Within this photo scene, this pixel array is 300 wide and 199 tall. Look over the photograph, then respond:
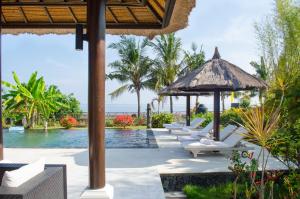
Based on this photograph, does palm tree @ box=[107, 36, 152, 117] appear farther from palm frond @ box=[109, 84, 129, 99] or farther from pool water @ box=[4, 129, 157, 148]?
pool water @ box=[4, 129, 157, 148]

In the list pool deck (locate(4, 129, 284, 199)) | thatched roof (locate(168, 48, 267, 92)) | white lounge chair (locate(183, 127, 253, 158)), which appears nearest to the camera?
pool deck (locate(4, 129, 284, 199))

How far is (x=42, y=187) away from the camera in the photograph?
3.55 m

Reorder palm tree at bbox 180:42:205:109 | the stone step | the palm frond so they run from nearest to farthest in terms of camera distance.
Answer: the stone step, palm tree at bbox 180:42:205:109, the palm frond

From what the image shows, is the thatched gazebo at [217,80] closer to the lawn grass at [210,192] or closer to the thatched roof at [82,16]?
the thatched roof at [82,16]

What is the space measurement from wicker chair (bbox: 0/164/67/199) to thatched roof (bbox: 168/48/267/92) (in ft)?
16.6

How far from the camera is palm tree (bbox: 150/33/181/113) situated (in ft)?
88.8

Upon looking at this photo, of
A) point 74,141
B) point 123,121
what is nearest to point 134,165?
point 74,141

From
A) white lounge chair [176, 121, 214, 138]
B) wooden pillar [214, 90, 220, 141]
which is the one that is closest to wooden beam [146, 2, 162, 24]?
wooden pillar [214, 90, 220, 141]

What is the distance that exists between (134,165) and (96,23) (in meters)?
3.97

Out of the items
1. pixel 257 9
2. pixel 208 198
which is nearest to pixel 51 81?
pixel 257 9

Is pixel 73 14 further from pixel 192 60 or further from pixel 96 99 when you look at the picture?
pixel 192 60

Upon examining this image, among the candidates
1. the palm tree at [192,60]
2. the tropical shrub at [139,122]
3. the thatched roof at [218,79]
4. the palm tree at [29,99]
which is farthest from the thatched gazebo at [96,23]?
the palm tree at [192,60]

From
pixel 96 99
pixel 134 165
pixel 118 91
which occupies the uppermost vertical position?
pixel 118 91

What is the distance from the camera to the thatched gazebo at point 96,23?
13.9 ft
